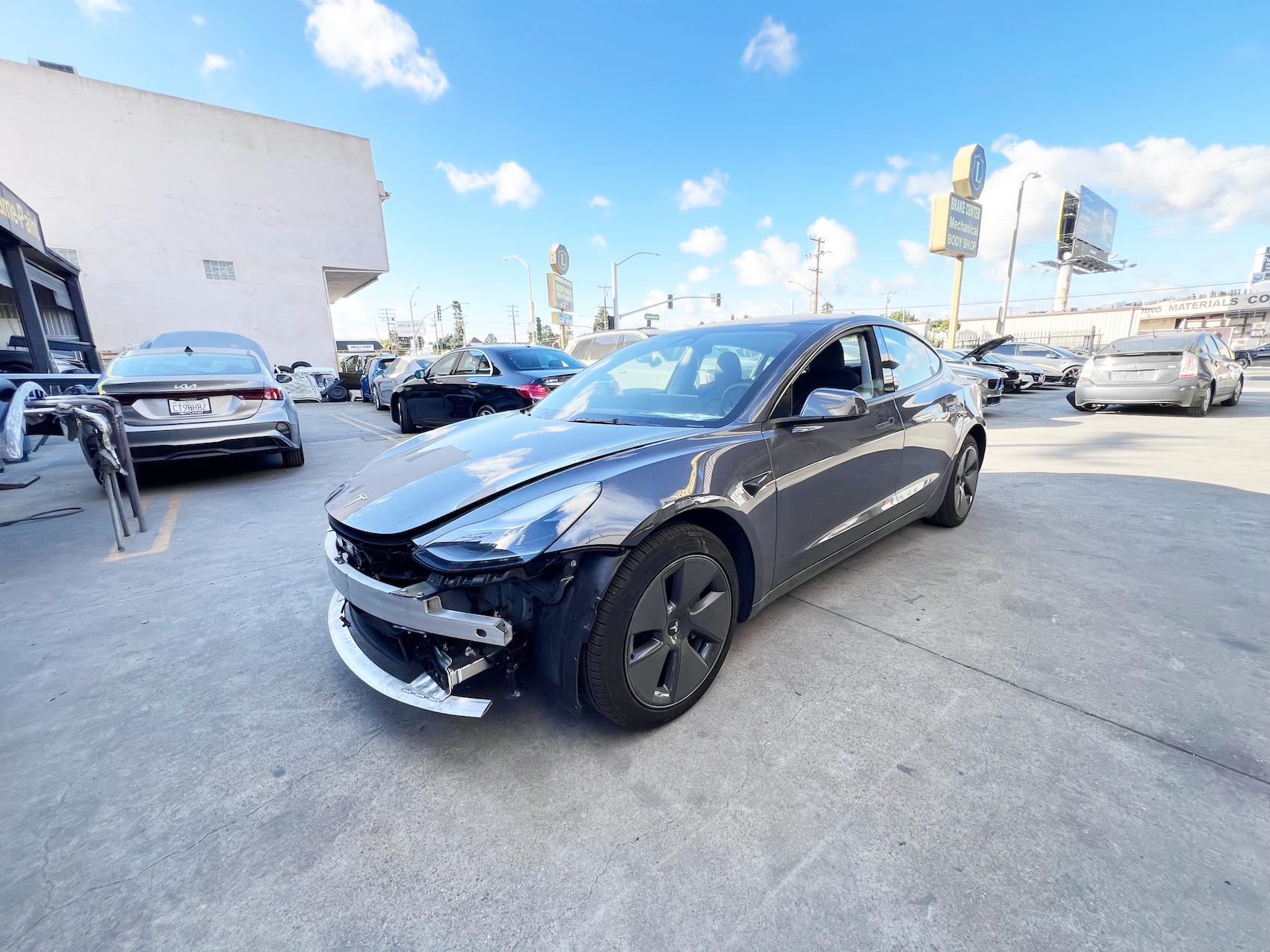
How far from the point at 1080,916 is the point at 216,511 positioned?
5.82 meters

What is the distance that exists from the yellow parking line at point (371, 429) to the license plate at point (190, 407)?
3.69 meters

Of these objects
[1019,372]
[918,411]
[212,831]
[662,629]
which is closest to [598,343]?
[918,411]

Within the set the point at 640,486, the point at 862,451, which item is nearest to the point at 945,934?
the point at 640,486

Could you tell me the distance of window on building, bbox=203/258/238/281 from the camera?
26406 mm

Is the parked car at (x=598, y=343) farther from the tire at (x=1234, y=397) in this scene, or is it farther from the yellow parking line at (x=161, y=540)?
the tire at (x=1234, y=397)

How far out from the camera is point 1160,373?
8695mm

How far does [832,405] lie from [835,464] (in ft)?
1.32

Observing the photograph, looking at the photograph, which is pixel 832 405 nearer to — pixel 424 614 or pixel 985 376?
pixel 424 614

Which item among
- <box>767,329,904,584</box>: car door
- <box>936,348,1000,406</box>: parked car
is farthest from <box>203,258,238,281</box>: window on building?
<box>767,329,904,584</box>: car door

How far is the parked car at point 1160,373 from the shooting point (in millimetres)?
8547

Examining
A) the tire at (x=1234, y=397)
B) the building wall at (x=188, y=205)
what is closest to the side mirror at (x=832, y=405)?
the tire at (x=1234, y=397)

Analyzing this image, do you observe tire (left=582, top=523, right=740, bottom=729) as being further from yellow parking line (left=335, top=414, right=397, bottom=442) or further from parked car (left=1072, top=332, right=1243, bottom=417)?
parked car (left=1072, top=332, right=1243, bottom=417)

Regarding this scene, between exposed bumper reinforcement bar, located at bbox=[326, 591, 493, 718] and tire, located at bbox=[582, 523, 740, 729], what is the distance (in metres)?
0.36

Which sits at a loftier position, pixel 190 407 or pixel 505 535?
pixel 190 407
